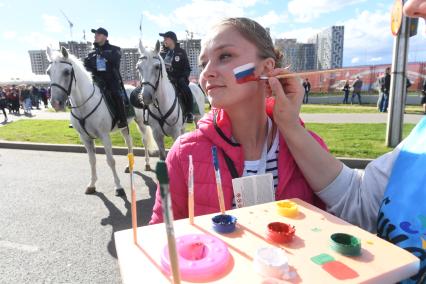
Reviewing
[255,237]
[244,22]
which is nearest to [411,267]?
[255,237]

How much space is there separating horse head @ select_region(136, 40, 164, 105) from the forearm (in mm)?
4051

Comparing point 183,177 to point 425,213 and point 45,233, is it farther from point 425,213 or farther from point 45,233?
point 45,233

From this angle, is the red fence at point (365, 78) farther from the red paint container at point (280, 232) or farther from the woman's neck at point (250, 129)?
the red paint container at point (280, 232)

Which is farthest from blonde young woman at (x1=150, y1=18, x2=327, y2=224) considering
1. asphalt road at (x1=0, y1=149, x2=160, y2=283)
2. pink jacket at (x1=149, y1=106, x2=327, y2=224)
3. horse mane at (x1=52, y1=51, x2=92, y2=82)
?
horse mane at (x1=52, y1=51, x2=92, y2=82)

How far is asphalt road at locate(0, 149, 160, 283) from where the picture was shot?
3.24m

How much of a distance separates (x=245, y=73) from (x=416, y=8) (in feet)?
2.29

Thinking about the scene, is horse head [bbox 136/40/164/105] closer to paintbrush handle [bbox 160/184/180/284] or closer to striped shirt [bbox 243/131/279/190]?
striped shirt [bbox 243/131/279/190]

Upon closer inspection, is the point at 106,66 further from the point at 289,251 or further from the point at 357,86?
the point at 357,86

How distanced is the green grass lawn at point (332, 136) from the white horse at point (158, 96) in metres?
2.50

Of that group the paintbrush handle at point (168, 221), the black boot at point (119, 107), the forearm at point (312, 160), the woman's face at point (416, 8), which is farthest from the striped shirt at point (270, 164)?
the black boot at point (119, 107)

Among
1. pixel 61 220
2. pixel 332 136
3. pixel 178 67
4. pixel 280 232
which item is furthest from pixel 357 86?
pixel 280 232

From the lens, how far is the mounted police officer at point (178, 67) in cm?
686

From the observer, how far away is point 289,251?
2.89 ft

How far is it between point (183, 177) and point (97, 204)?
4048mm
